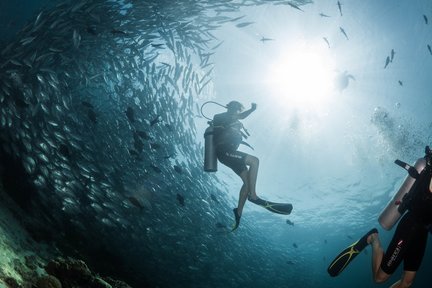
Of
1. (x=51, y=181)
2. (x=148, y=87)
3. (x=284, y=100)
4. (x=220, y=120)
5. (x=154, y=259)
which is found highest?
(x=284, y=100)

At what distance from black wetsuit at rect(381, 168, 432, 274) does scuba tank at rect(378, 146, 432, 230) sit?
112 millimetres

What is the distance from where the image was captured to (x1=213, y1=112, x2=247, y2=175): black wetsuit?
7141mm

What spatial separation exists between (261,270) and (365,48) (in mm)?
17340

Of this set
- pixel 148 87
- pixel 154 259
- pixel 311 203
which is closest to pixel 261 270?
pixel 154 259

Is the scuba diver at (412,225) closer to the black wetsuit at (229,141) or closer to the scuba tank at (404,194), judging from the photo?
the scuba tank at (404,194)

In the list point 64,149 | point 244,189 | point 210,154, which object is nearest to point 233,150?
point 210,154

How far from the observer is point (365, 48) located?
16656mm

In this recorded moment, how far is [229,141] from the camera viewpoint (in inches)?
282

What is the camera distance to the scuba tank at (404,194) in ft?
16.6

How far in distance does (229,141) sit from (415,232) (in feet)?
12.8

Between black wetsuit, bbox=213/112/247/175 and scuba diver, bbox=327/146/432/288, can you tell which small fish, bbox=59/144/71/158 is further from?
scuba diver, bbox=327/146/432/288

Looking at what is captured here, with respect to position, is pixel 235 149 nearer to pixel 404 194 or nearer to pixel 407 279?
pixel 404 194

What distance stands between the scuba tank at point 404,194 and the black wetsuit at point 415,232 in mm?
112

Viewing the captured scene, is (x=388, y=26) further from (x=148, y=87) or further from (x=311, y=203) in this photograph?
(x=311, y=203)
